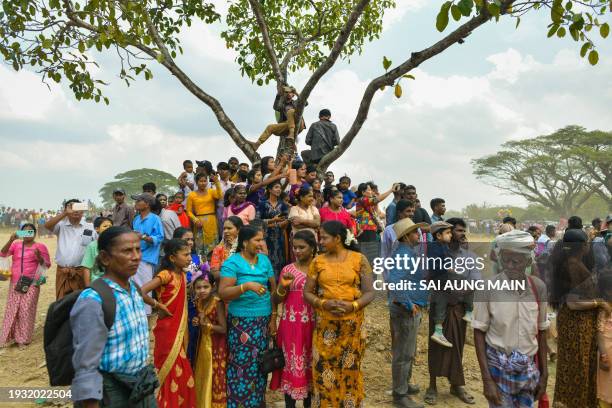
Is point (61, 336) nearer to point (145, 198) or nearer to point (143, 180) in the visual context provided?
point (145, 198)

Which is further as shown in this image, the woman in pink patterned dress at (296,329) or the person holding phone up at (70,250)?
the person holding phone up at (70,250)

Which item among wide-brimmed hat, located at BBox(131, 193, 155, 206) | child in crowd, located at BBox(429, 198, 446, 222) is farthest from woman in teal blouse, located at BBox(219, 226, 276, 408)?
child in crowd, located at BBox(429, 198, 446, 222)

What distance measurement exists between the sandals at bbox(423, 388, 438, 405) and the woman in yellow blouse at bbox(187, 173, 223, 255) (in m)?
3.84

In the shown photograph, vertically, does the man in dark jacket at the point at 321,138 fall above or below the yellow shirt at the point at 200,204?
above

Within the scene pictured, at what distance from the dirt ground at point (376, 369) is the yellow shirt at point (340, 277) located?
1769 millimetres

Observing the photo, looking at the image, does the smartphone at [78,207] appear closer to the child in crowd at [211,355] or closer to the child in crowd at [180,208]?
the child in crowd at [180,208]

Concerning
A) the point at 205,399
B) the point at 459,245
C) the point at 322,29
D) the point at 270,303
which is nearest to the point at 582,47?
the point at 459,245

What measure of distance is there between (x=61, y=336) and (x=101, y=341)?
237 mm

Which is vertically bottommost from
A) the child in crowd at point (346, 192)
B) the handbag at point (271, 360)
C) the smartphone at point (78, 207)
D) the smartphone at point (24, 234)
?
the handbag at point (271, 360)

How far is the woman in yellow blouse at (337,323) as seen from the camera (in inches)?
153

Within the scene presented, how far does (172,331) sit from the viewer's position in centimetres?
404

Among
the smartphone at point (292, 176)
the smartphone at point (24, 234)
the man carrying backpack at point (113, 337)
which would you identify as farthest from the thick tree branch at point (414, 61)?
the smartphone at point (24, 234)

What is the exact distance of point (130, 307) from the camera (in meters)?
2.46

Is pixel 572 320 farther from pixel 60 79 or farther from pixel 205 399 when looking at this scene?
pixel 60 79
